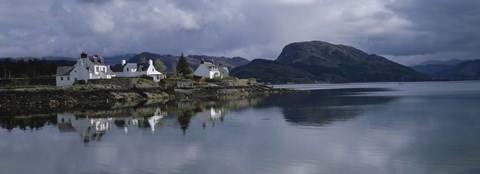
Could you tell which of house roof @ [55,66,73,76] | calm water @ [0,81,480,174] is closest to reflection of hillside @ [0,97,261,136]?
calm water @ [0,81,480,174]

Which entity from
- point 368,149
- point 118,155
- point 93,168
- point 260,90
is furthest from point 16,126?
point 260,90

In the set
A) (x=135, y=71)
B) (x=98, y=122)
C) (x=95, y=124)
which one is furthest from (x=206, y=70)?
(x=95, y=124)

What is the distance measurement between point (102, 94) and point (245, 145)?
61.2 meters

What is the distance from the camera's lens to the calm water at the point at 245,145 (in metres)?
25.8

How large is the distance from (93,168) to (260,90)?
110 metres

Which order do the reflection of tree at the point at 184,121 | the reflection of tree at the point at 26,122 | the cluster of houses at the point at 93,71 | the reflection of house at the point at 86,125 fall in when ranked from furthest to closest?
A: the cluster of houses at the point at 93,71 → the reflection of tree at the point at 26,122 → the reflection of tree at the point at 184,121 → the reflection of house at the point at 86,125

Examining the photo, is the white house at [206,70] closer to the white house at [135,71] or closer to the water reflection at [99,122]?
the white house at [135,71]

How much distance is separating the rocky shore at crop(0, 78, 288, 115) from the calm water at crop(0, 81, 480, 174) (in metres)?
25.6

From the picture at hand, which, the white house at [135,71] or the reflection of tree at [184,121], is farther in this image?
the white house at [135,71]

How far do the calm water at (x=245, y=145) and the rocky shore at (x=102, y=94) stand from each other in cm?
2564

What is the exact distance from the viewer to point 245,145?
1314 inches

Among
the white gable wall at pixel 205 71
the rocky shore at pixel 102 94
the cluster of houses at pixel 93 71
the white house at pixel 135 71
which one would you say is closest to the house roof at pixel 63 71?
the cluster of houses at pixel 93 71

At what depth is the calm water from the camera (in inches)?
1014

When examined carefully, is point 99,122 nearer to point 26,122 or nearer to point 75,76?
point 26,122
